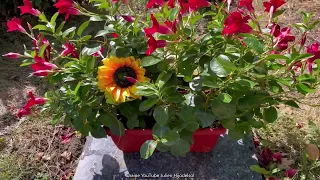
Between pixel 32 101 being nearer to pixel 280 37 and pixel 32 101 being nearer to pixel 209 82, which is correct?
pixel 209 82

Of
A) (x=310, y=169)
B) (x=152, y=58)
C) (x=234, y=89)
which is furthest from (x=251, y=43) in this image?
(x=310, y=169)

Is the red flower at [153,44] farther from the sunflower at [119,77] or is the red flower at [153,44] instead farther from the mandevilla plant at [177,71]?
the sunflower at [119,77]

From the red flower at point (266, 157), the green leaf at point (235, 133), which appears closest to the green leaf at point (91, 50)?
the green leaf at point (235, 133)

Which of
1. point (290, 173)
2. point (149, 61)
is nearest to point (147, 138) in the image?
point (149, 61)

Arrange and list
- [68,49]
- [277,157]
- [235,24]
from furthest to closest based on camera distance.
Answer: [277,157] → [68,49] → [235,24]

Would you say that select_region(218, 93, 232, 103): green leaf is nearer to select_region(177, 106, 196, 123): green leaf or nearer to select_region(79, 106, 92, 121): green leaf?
select_region(177, 106, 196, 123): green leaf

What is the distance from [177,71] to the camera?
4.49 feet

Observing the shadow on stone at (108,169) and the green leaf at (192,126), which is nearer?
the green leaf at (192,126)

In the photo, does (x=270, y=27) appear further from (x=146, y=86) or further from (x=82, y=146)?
(x=82, y=146)

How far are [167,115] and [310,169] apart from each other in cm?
90

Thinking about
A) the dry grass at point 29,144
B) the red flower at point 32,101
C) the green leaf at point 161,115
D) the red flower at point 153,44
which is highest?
the red flower at point 153,44

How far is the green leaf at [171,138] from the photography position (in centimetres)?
A: 133

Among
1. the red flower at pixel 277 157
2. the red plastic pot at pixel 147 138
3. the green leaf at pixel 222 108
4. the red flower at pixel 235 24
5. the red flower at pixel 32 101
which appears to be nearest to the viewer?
the red flower at pixel 235 24

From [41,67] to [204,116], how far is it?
22.7 inches
